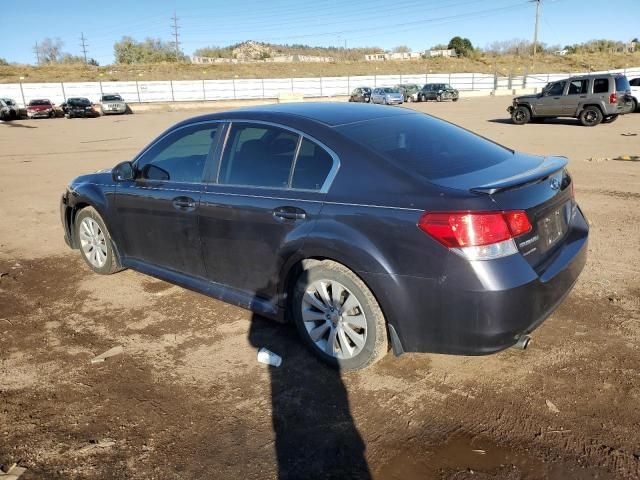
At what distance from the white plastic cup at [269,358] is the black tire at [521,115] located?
20810 mm

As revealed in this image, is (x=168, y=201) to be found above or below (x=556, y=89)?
below

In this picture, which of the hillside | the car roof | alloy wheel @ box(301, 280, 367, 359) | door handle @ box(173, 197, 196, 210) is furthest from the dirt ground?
the hillside

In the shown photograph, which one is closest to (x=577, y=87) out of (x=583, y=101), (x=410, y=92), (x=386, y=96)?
(x=583, y=101)

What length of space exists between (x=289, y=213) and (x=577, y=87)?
20567 mm

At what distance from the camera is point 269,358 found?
365cm

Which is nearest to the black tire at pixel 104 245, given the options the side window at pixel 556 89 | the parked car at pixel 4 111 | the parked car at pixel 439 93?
the side window at pixel 556 89

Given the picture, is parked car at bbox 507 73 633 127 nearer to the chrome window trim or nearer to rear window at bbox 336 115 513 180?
rear window at bbox 336 115 513 180

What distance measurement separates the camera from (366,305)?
10.6 feet

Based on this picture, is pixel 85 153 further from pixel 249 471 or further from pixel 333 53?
pixel 333 53

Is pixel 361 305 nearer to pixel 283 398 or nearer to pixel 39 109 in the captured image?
pixel 283 398

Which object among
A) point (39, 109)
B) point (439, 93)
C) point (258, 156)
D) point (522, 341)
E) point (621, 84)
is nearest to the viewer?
point (522, 341)

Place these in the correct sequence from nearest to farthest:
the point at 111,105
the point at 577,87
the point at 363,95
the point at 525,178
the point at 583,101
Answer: the point at 525,178 < the point at 583,101 < the point at 577,87 < the point at 111,105 < the point at 363,95

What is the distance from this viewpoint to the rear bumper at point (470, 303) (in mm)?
2812

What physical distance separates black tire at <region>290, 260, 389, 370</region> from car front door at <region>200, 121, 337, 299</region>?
0.69 feet
